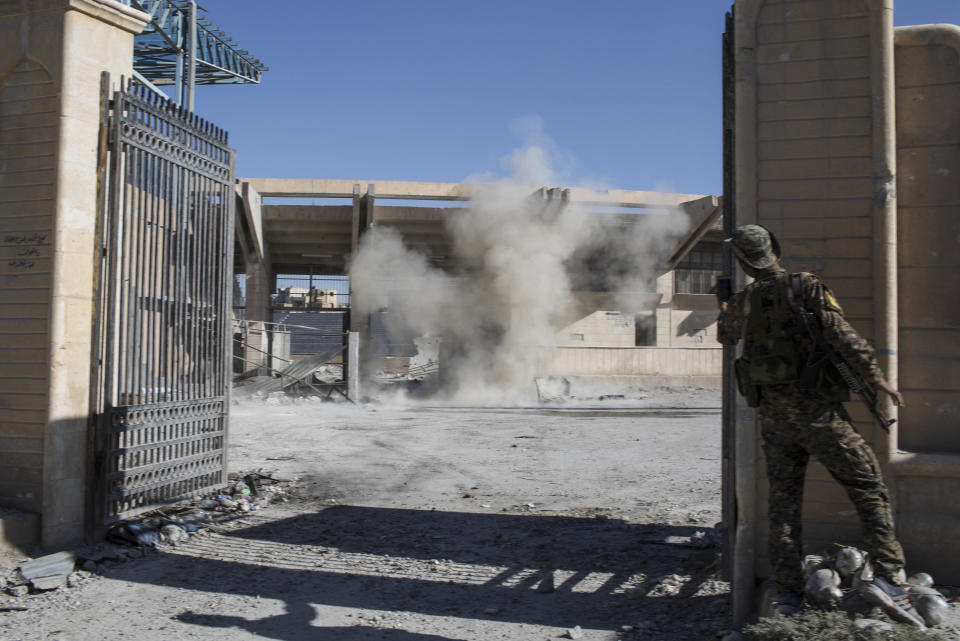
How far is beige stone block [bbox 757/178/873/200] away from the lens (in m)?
3.39

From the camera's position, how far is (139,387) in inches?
189

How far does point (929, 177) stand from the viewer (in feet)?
11.1

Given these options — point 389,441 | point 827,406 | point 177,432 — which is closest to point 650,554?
point 827,406

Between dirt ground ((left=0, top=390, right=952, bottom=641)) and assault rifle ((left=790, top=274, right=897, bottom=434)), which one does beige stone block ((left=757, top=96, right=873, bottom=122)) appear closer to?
assault rifle ((left=790, top=274, right=897, bottom=434))

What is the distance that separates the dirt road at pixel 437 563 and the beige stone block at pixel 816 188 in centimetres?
199

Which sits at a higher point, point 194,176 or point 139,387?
point 194,176

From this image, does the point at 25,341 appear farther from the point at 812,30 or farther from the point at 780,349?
the point at 812,30

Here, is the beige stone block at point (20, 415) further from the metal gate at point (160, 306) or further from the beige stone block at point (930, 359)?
the beige stone block at point (930, 359)

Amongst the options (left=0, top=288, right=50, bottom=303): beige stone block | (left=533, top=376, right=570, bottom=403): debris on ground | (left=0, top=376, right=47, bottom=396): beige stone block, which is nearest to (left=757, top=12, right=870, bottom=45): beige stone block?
(left=0, top=288, right=50, bottom=303): beige stone block

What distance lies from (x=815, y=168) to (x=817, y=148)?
0.10 meters

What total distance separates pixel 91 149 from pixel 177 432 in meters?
2.03

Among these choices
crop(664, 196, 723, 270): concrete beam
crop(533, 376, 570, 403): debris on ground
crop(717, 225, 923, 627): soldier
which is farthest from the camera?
crop(664, 196, 723, 270): concrete beam

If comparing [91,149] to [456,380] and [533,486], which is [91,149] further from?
[456,380]

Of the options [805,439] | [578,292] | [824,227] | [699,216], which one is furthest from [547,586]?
[578,292]
